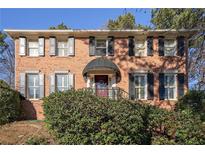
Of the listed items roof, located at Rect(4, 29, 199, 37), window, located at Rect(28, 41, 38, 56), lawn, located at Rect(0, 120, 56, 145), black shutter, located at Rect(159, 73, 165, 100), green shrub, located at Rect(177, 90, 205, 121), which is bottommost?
lawn, located at Rect(0, 120, 56, 145)

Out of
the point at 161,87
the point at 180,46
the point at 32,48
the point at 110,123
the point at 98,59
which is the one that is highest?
the point at 180,46

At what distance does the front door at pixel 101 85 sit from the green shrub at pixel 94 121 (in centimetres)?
850

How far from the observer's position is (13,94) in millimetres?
17516

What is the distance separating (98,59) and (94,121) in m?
9.62

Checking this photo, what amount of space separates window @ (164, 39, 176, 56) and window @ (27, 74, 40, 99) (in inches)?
266

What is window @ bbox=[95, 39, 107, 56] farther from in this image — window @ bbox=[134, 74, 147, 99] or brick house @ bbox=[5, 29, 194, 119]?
window @ bbox=[134, 74, 147, 99]

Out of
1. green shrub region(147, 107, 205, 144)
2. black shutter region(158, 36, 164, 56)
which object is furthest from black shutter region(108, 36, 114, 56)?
green shrub region(147, 107, 205, 144)

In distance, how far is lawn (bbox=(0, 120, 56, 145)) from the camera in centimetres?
1172

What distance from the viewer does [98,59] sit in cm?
1981

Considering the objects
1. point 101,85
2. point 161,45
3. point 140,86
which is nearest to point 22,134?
point 101,85

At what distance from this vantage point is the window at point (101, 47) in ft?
66.7

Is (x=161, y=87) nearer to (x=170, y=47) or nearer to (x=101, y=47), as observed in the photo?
(x=170, y=47)
